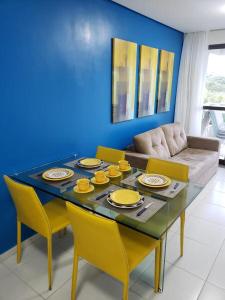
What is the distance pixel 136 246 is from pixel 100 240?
Result: 13.7 inches

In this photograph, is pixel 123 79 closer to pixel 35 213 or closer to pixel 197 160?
pixel 197 160

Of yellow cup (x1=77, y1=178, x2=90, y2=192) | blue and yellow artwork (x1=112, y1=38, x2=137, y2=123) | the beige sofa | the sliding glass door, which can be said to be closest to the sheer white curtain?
the sliding glass door

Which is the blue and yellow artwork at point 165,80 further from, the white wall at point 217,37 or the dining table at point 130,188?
the dining table at point 130,188

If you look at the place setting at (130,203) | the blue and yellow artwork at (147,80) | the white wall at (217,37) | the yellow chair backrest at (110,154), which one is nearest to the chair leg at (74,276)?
the place setting at (130,203)

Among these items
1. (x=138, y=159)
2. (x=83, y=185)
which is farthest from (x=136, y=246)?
(x=138, y=159)

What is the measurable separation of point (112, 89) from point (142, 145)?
2.61 ft

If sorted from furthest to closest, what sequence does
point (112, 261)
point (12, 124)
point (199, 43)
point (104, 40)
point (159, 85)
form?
1. point (199, 43)
2. point (159, 85)
3. point (104, 40)
4. point (12, 124)
5. point (112, 261)

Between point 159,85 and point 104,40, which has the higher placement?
point 104,40

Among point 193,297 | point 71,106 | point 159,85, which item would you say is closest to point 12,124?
point 71,106

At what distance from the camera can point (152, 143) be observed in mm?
3254

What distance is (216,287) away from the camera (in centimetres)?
173

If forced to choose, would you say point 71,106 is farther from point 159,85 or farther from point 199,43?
point 199,43

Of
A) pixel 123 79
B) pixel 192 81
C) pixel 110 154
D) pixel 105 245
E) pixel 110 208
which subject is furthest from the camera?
pixel 192 81

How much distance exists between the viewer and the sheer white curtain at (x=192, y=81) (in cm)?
410
